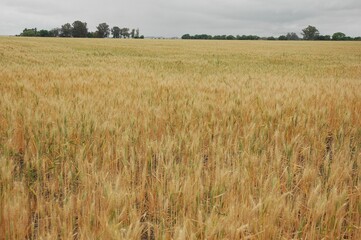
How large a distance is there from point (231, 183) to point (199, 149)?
866 millimetres

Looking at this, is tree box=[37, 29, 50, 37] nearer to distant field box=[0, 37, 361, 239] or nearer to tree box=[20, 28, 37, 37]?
tree box=[20, 28, 37, 37]

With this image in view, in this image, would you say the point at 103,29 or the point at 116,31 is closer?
the point at 103,29

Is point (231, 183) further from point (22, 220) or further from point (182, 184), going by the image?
point (22, 220)

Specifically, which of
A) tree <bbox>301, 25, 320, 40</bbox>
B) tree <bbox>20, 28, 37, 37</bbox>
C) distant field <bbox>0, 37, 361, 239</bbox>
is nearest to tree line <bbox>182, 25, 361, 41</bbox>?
tree <bbox>301, 25, 320, 40</bbox>

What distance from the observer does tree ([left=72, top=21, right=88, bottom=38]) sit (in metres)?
106

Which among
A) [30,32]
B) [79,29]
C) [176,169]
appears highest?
[79,29]

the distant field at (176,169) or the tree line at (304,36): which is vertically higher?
the tree line at (304,36)

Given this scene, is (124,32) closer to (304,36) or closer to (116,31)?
(116,31)

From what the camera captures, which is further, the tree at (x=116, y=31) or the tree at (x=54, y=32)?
the tree at (x=116, y=31)

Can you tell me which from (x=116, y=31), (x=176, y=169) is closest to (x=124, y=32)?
(x=116, y=31)

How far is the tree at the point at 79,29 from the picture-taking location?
10588 centimetres

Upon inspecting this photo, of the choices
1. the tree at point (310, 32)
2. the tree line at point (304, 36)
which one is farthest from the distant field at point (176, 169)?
the tree at point (310, 32)

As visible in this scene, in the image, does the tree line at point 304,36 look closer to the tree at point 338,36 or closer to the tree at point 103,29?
the tree at point 338,36

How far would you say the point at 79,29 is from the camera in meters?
106
